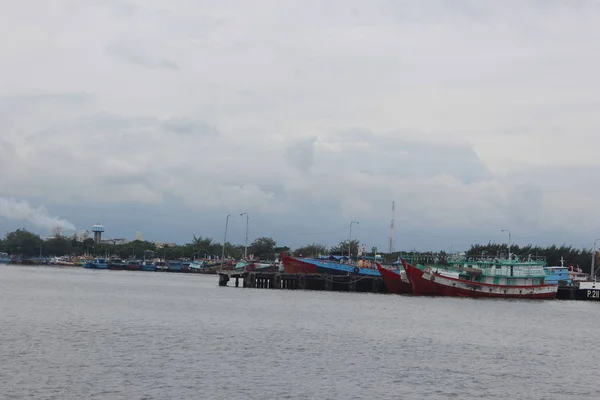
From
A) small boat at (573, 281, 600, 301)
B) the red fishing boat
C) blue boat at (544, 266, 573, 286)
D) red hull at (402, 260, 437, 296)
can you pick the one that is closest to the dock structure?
red hull at (402, 260, 437, 296)

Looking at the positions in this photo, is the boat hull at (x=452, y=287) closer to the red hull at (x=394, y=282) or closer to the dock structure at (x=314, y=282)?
the red hull at (x=394, y=282)

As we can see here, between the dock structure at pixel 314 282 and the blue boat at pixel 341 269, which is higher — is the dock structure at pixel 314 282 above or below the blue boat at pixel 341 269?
below

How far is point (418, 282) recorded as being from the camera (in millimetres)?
103562

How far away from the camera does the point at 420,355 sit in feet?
150

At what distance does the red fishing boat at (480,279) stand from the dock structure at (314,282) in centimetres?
1062

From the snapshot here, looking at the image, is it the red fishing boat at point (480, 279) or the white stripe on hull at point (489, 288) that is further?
the red fishing boat at point (480, 279)

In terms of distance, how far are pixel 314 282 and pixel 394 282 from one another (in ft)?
43.3

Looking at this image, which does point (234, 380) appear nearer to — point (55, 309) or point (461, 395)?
point (461, 395)

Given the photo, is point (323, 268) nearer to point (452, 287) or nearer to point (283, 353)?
point (452, 287)

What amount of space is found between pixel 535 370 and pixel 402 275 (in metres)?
64.2

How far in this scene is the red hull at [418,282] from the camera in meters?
103

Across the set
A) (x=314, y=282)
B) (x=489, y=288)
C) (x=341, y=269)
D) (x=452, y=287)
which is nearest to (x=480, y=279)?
(x=489, y=288)

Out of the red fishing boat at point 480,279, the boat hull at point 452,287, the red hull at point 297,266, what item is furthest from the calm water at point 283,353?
the red hull at point 297,266

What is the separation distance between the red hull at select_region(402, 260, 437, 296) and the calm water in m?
25.2
